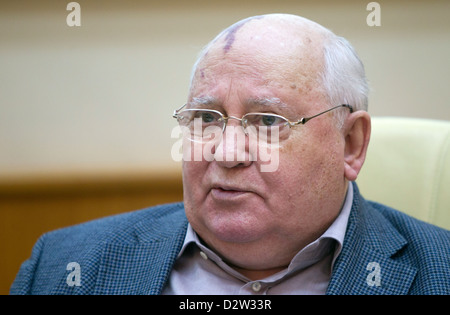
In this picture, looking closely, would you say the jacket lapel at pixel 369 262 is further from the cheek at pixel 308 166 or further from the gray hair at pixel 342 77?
the gray hair at pixel 342 77

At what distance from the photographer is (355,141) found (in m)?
1.46

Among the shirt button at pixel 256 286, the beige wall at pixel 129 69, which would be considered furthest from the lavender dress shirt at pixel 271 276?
the beige wall at pixel 129 69

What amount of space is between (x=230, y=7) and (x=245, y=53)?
118cm

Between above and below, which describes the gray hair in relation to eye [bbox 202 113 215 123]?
above

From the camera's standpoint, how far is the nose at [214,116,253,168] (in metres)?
1.29

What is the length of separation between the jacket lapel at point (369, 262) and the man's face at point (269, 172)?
0.33 feet

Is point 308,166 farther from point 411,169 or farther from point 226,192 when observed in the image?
point 411,169

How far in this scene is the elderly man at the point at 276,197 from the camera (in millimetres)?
1311

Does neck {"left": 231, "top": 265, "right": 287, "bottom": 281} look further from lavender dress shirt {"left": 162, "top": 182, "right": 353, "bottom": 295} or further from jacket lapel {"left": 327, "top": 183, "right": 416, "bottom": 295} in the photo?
jacket lapel {"left": 327, "top": 183, "right": 416, "bottom": 295}

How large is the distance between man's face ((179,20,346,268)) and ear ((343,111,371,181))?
0.05 metres

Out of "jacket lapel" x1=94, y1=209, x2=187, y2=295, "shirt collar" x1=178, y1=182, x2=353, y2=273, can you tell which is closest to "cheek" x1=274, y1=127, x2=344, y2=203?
"shirt collar" x1=178, y1=182, x2=353, y2=273

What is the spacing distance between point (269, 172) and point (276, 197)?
0.07 meters
